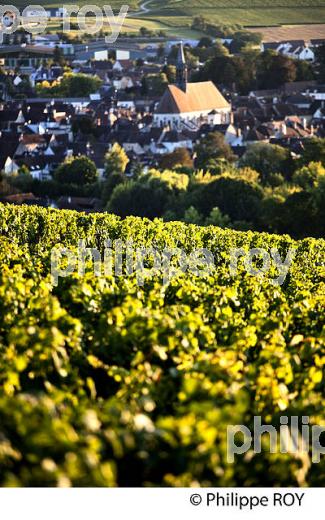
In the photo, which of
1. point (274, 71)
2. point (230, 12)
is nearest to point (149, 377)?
point (274, 71)

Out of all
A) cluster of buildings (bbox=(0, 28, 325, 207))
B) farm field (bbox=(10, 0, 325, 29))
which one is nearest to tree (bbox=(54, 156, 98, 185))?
cluster of buildings (bbox=(0, 28, 325, 207))

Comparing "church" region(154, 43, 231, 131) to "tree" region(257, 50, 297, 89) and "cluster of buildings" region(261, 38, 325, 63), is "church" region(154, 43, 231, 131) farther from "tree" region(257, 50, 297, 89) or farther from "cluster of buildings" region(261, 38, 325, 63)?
"cluster of buildings" region(261, 38, 325, 63)

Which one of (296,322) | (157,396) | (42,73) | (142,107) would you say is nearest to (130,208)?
(296,322)

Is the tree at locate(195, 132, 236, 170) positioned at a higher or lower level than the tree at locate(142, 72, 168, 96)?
higher

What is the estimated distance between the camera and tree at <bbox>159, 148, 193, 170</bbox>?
216 ft

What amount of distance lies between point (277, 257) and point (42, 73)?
95.3 m

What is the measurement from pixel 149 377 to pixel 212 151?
62836 mm

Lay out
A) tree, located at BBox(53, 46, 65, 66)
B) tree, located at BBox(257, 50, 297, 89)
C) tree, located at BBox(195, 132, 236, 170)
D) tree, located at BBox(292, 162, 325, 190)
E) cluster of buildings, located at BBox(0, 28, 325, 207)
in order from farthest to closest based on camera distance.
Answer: tree, located at BBox(53, 46, 65, 66)
tree, located at BBox(257, 50, 297, 89)
cluster of buildings, located at BBox(0, 28, 325, 207)
tree, located at BBox(195, 132, 236, 170)
tree, located at BBox(292, 162, 325, 190)

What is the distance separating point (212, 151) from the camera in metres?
69.4

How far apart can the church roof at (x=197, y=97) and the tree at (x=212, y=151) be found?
2181 centimetres

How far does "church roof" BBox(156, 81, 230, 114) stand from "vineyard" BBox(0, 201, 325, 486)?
85.6m

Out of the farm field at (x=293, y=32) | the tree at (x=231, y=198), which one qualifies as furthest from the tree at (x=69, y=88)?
the tree at (x=231, y=198)

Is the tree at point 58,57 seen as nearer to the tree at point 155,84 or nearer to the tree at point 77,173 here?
the tree at point 155,84

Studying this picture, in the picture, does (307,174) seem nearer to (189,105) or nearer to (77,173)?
(77,173)
